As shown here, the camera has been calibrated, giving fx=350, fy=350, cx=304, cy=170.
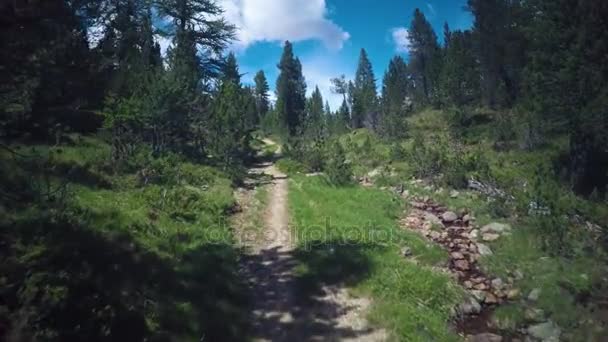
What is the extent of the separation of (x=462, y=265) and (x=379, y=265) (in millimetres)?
2691

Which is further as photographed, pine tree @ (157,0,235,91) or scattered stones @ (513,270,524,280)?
pine tree @ (157,0,235,91)

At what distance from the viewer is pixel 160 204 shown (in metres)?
12.4

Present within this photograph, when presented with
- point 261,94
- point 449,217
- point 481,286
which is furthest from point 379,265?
point 261,94

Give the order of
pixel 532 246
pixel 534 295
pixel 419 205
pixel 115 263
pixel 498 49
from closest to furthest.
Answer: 1. pixel 115 263
2. pixel 534 295
3. pixel 532 246
4. pixel 419 205
5. pixel 498 49

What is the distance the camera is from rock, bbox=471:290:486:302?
873cm

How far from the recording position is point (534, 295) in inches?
344

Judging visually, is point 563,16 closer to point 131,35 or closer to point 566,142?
point 566,142

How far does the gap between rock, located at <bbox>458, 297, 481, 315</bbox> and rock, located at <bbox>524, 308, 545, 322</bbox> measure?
1008 mm

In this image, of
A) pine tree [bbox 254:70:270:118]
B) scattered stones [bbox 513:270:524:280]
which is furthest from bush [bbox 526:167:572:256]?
pine tree [bbox 254:70:270:118]

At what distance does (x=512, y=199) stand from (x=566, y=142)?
10.8 meters

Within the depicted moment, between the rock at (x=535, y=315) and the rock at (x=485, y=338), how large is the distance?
1.22 m

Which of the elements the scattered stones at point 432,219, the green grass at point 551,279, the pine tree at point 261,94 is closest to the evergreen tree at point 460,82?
the scattered stones at point 432,219

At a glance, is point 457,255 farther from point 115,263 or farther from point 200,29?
point 200,29

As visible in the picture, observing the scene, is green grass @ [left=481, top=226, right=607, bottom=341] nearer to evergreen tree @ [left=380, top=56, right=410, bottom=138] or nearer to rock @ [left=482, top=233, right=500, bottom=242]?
rock @ [left=482, top=233, right=500, bottom=242]
